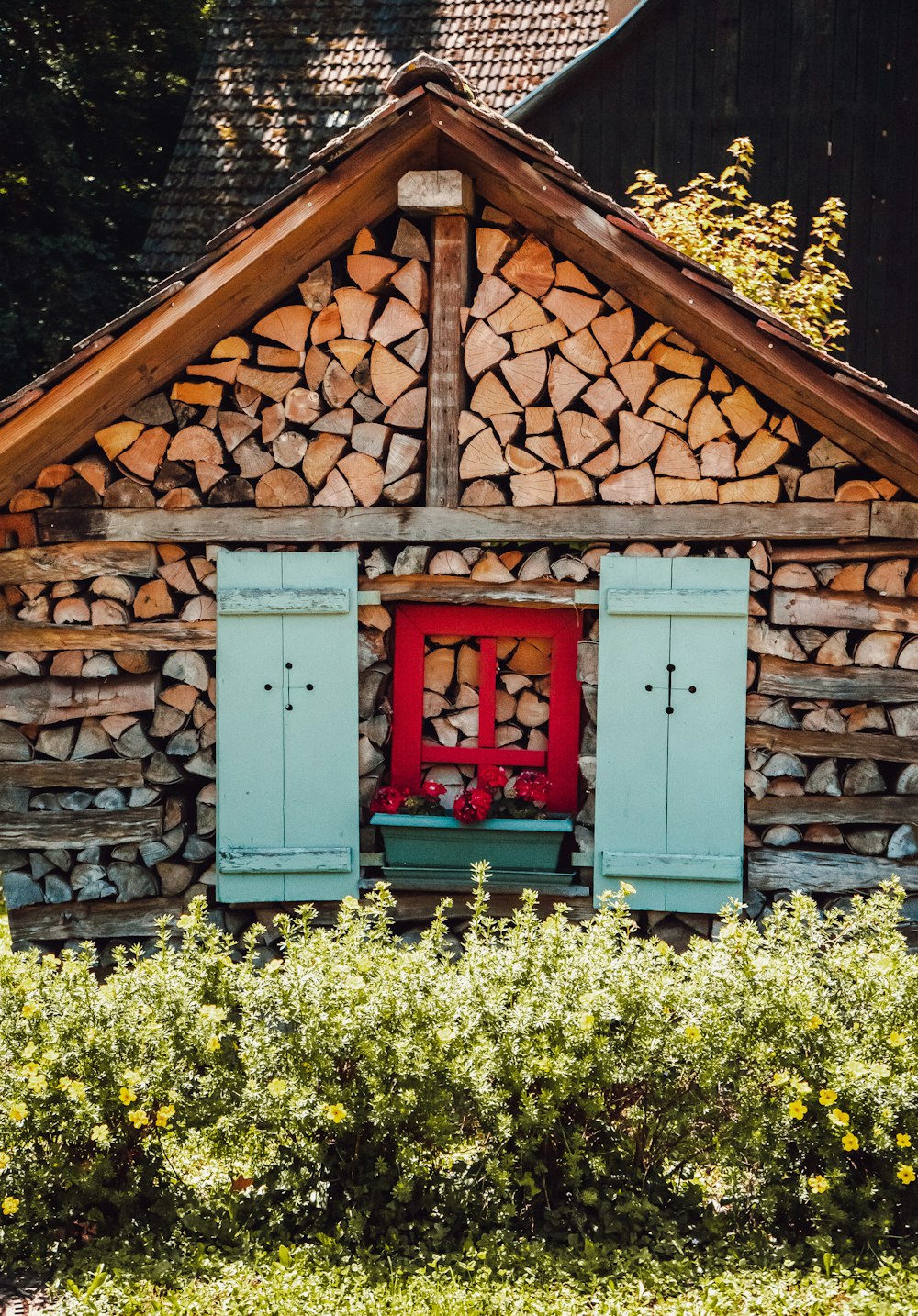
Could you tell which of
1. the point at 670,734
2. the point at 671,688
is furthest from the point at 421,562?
the point at 670,734

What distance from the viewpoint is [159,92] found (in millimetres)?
13867

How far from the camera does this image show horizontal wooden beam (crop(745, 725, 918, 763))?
5.43 m

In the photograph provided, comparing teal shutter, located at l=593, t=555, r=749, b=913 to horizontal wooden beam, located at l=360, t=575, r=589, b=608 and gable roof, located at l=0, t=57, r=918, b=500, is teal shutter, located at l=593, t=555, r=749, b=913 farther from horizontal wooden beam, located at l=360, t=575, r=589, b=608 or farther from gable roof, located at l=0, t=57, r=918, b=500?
gable roof, located at l=0, t=57, r=918, b=500

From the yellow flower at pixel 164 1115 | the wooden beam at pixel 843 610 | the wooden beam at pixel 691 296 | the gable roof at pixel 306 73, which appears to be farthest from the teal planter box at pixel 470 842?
the gable roof at pixel 306 73

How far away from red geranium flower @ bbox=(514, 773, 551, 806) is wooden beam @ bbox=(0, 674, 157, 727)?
5.65 ft

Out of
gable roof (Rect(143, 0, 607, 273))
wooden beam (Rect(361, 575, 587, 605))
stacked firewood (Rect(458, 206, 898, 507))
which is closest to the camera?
stacked firewood (Rect(458, 206, 898, 507))

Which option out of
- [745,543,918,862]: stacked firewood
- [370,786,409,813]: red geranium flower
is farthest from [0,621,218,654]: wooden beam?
[745,543,918,862]: stacked firewood

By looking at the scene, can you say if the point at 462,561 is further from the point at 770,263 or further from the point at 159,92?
the point at 159,92

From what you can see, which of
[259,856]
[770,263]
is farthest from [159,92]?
[259,856]

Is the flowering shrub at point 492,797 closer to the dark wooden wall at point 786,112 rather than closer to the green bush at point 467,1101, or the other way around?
the green bush at point 467,1101

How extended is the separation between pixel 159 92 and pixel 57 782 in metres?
Result: 10.8

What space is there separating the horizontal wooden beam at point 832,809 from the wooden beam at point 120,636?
2592 millimetres

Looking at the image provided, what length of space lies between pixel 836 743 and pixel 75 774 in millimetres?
3449

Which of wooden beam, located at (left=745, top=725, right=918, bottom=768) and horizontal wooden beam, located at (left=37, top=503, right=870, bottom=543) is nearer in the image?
horizontal wooden beam, located at (left=37, top=503, right=870, bottom=543)
